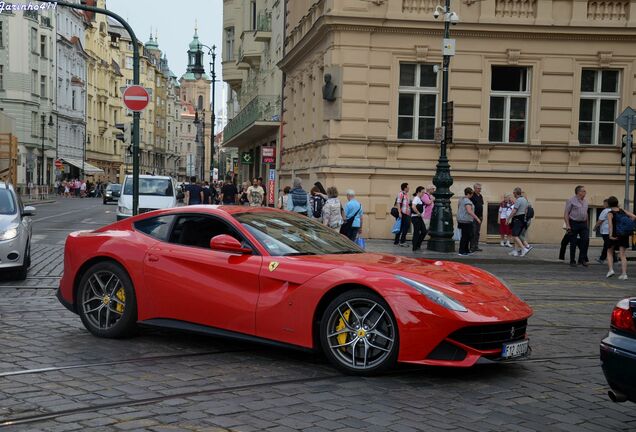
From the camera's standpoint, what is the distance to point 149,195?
2689 cm

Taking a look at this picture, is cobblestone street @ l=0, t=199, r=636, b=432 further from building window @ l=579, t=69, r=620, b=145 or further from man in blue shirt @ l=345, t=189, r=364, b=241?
building window @ l=579, t=69, r=620, b=145

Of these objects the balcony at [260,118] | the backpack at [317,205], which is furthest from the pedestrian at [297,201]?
the balcony at [260,118]

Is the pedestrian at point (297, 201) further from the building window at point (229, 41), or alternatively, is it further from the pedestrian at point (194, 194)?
the building window at point (229, 41)

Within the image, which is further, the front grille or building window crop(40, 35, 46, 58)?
building window crop(40, 35, 46, 58)

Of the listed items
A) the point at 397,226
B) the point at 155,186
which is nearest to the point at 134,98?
the point at 397,226

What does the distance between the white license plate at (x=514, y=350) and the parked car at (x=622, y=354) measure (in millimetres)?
1359

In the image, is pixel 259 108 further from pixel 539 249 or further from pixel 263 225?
pixel 263 225

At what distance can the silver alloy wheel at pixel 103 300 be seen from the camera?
793 centimetres

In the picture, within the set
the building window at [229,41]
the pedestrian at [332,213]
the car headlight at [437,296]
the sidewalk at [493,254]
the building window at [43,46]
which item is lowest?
the sidewalk at [493,254]

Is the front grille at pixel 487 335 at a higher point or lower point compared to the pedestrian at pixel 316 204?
lower

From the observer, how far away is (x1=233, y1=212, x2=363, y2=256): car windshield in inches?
287

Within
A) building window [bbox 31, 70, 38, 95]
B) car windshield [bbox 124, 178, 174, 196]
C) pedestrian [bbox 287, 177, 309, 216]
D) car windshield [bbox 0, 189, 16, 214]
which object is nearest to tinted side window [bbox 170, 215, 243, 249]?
car windshield [bbox 0, 189, 16, 214]

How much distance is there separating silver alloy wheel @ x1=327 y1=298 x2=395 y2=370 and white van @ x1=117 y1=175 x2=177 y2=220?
19252mm

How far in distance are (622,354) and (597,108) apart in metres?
21.1
